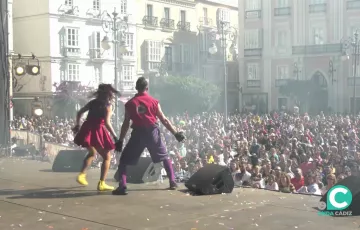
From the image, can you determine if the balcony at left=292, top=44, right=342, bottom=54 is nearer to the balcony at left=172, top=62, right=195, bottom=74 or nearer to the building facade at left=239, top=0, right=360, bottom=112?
the building facade at left=239, top=0, right=360, bottom=112

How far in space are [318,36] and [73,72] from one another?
715 inches

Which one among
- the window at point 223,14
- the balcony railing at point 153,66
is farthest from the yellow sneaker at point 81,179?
the balcony railing at point 153,66

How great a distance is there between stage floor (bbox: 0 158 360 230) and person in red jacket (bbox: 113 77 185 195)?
352 mm

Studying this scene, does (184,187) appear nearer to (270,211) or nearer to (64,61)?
(270,211)

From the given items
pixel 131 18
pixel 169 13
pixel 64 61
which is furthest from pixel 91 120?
pixel 64 61

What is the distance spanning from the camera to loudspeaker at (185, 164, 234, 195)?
5430 mm

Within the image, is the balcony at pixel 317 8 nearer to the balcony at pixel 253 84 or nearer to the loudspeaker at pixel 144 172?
the balcony at pixel 253 84

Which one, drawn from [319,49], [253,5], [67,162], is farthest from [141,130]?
[253,5]

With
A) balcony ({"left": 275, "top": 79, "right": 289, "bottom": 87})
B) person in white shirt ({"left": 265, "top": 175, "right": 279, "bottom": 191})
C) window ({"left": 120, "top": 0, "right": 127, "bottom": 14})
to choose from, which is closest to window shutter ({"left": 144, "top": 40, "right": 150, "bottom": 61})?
window ({"left": 120, "top": 0, "right": 127, "bottom": 14})

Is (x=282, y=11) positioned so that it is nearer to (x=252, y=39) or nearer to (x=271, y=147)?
(x=252, y=39)

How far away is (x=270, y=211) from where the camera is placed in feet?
15.2

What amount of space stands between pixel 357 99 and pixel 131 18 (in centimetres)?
1196

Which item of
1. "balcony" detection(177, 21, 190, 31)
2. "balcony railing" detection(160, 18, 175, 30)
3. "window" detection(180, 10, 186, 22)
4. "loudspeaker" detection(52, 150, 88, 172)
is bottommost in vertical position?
"loudspeaker" detection(52, 150, 88, 172)

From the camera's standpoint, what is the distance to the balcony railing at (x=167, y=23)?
2177 centimetres
